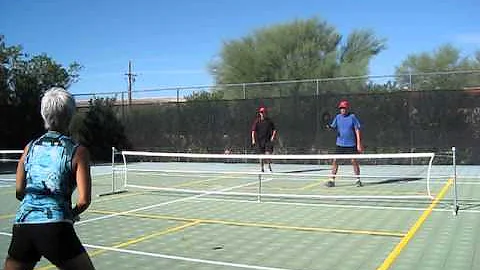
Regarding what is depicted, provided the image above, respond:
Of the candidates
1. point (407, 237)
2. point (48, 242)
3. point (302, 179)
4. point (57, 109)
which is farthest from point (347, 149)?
point (48, 242)

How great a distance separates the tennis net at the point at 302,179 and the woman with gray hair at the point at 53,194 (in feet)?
20.9

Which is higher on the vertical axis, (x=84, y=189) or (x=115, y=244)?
(x=84, y=189)

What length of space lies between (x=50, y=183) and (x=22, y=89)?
953 inches

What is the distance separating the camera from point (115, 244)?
7023mm

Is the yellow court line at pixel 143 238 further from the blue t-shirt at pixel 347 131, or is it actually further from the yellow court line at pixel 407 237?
the blue t-shirt at pixel 347 131

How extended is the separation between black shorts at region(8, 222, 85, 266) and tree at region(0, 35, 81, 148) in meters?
21.4

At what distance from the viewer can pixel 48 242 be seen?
3219 mm

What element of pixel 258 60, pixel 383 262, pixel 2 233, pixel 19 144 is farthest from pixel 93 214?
pixel 258 60

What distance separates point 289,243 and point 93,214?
402 centimetres

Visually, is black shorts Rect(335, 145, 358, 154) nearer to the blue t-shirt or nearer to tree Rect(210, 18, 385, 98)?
the blue t-shirt

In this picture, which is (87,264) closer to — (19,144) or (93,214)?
(93,214)

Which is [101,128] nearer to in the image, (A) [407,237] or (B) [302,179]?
(B) [302,179]

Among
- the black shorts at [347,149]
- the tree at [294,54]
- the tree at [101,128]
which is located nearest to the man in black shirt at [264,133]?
the black shorts at [347,149]

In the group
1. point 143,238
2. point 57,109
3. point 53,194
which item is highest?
point 57,109
